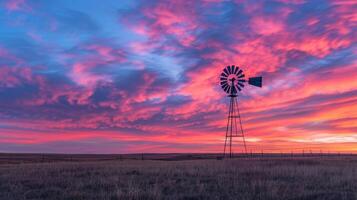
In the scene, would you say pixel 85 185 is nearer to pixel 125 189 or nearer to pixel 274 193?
pixel 125 189

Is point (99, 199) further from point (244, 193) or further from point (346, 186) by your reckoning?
point (346, 186)

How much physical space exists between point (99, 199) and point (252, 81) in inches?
1668

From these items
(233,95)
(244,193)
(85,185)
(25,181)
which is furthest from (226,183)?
(233,95)

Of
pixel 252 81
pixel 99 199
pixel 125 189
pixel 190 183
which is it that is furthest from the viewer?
pixel 252 81

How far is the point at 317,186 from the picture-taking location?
2169cm

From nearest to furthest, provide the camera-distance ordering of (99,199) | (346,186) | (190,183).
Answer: (99,199), (346,186), (190,183)

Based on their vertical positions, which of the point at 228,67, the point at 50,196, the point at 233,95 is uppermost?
the point at 228,67

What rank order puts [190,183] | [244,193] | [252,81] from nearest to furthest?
1. [244,193]
2. [190,183]
3. [252,81]

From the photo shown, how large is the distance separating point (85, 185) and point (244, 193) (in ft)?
27.6

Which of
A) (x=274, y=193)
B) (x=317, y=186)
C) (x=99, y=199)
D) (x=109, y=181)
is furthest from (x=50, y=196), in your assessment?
(x=317, y=186)

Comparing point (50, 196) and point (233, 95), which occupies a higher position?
point (233, 95)

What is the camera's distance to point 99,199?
57.8 ft

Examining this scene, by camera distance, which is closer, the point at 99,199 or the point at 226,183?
the point at 99,199

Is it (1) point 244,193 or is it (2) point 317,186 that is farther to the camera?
(2) point 317,186
